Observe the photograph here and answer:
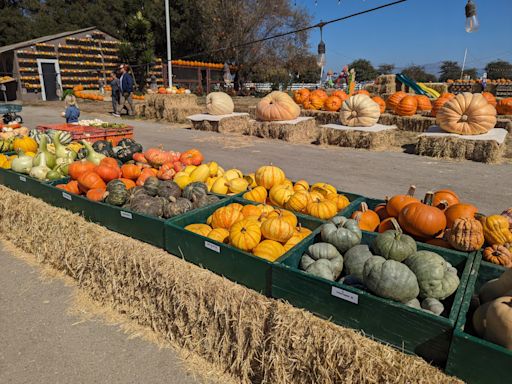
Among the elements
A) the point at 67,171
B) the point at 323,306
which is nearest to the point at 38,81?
the point at 67,171

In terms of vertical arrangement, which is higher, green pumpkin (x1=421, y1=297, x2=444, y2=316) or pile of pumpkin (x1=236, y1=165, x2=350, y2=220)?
pile of pumpkin (x1=236, y1=165, x2=350, y2=220)

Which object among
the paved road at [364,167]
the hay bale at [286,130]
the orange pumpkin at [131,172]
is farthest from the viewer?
the hay bale at [286,130]

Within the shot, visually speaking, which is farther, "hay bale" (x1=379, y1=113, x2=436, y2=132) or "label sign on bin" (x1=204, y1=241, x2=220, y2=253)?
"hay bale" (x1=379, y1=113, x2=436, y2=132)

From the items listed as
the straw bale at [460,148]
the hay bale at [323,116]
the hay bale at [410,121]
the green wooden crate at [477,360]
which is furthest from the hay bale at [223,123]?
the green wooden crate at [477,360]

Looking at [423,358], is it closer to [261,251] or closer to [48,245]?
[261,251]

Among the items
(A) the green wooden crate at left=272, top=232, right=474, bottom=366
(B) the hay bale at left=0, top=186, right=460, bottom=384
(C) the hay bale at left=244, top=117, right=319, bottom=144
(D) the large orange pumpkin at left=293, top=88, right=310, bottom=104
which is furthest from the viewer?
(D) the large orange pumpkin at left=293, top=88, right=310, bottom=104

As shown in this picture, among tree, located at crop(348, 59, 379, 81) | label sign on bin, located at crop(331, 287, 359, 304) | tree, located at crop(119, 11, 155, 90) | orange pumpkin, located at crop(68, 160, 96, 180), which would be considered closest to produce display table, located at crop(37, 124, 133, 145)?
orange pumpkin, located at crop(68, 160, 96, 180)

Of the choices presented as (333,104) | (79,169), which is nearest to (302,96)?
(333,104)

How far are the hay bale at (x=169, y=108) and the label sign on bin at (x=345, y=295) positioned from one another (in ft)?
50.1

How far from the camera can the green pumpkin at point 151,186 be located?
3.82 meters

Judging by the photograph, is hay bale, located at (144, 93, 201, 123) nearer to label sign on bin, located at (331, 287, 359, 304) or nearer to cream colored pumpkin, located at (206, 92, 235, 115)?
cream colored pumpkin, located at (206, 92, 235, 115)

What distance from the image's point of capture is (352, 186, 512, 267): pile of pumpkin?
2.48 m

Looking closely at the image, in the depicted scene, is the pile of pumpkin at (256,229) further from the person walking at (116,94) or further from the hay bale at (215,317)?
the person walking at (116,94)

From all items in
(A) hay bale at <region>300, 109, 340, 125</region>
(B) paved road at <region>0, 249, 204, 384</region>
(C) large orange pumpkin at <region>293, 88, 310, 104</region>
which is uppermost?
(C) large orange pumpkin at <region>293, 88, 310, 104</region>
